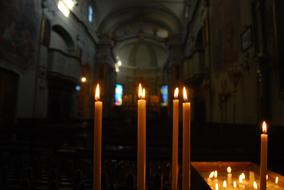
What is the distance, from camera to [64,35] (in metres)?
12.1

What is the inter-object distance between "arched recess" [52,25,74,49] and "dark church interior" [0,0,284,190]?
3.1 inches

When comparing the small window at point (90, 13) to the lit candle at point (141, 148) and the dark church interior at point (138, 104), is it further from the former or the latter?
the lit candle at point (141, 148)

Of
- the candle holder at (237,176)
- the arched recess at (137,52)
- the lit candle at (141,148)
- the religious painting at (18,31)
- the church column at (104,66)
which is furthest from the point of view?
the arched recess at (137,52)

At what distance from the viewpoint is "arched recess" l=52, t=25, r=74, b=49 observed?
37.1ft

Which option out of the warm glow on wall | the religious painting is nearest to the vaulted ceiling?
the warm glow on wall

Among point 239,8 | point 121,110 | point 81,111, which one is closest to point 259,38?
point 239,8

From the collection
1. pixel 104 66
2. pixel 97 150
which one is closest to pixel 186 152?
pixel 97 150

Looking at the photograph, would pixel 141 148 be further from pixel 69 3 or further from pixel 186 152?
pixel 69 3

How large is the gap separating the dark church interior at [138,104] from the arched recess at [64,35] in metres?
0.08

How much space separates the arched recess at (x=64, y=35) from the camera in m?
11.3

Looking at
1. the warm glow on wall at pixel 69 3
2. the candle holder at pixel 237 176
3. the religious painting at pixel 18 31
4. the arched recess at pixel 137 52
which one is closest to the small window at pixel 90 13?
the warm glow on wall at pixel 69 3

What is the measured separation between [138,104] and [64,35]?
1281 cm

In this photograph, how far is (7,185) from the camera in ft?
5.15

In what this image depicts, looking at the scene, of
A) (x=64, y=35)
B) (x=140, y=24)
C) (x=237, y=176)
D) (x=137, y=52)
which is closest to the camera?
(x=237, y=176)
